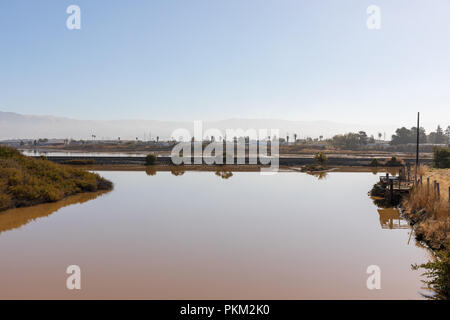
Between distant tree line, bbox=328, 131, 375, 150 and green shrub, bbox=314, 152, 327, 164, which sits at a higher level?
distant tree line, bbox=328, 131, 375, 150

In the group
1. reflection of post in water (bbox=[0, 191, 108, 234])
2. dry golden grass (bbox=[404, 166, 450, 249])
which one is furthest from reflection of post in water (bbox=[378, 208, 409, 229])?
reflection of post in water (bbox=[0, 191, 108, 234])

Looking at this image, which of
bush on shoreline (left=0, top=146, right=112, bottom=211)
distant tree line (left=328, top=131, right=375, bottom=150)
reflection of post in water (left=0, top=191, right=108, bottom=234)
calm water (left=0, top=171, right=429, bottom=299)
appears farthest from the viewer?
distant tree line (left=328, top=131, right=375, bottom=150)

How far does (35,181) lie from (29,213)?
4089 millimetres

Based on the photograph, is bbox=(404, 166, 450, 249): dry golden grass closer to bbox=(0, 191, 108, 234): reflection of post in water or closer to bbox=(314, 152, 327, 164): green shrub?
bbox=(0, 191, 108, 234): reflection of post in water

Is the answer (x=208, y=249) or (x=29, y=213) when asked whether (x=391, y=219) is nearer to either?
(x=208, y=249)

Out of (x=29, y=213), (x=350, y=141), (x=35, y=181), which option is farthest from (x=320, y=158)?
(x=350, y=141)

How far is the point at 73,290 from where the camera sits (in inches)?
332

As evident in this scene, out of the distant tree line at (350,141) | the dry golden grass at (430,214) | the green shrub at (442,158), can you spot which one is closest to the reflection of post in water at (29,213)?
the dry golden grass at (430,214)

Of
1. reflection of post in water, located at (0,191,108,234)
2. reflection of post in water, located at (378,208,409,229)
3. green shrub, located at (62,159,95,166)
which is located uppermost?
green shrub, located at (62,159,95,166)

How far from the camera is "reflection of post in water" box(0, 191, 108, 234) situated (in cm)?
1519

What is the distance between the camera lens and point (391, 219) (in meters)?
16.1

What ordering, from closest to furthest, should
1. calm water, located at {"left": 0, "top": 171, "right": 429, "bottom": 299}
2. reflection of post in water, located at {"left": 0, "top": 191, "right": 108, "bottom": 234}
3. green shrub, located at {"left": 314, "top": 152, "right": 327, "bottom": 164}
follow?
calm water, located at {"left": 0, "top": 171, "right": 429, "bottom": 299} < reflection of post in water, located at {"left": 0, "top": 191, "right": 108, "bottom": 234} < green shrub, located at {"left": 314, "top": 152, "right": 327, "bottom": 164}

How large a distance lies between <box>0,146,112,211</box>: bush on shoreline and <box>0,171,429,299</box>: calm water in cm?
96
